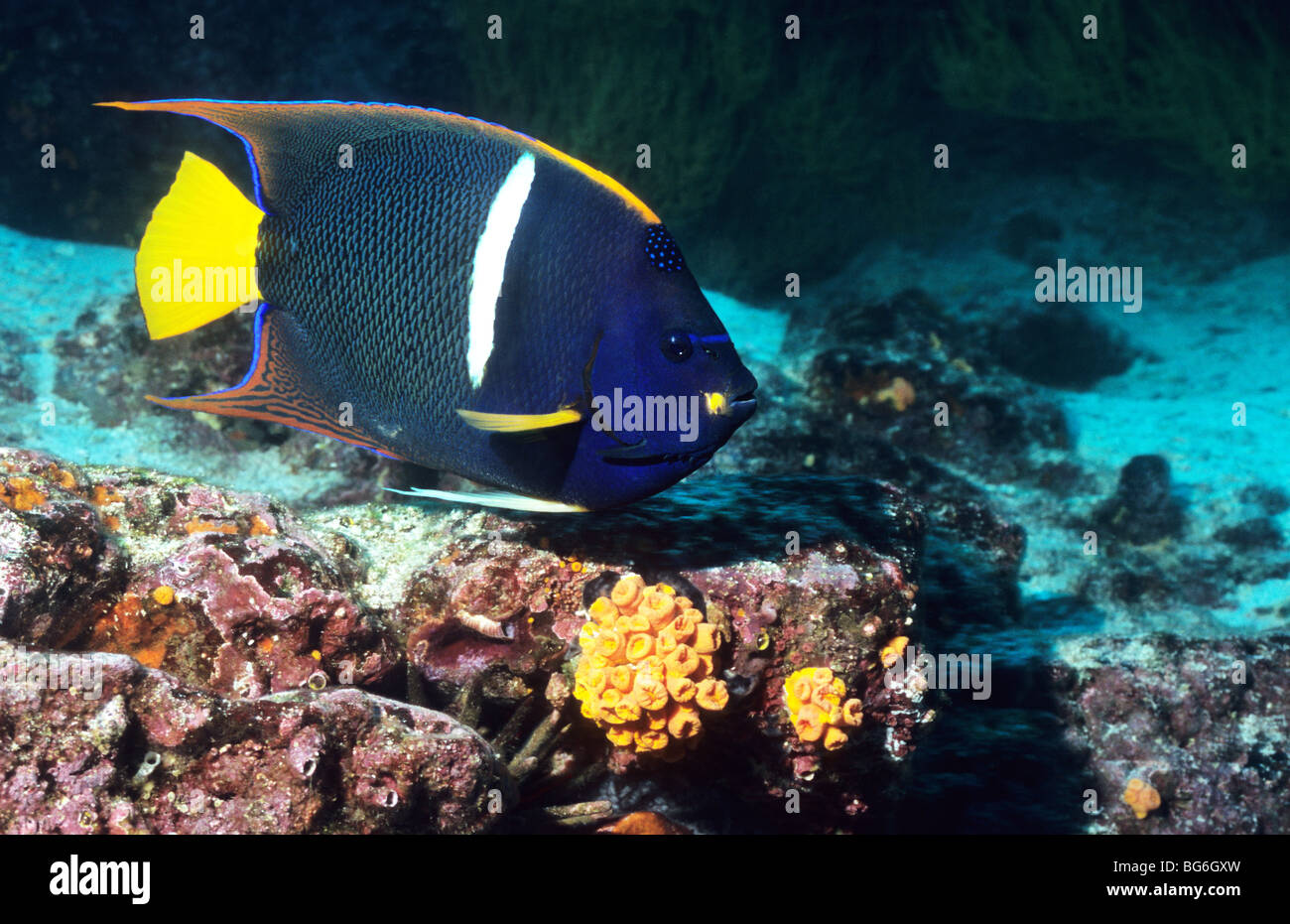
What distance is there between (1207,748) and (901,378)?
3.40 meters

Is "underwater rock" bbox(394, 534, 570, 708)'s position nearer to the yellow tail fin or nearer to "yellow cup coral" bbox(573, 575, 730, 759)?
"yellow cup coral" bbox(573, 575, 730, 759)

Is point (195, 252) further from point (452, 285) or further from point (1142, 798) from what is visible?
point (1142, 798)

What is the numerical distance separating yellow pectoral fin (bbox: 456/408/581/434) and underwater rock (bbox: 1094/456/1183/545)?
6041mm

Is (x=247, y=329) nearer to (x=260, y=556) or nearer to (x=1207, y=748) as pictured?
(x=260, y=556)

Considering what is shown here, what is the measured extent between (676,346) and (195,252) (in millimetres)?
878

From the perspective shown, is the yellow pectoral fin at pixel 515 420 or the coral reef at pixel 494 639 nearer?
the yellow pectoral fin at pixel 515 420

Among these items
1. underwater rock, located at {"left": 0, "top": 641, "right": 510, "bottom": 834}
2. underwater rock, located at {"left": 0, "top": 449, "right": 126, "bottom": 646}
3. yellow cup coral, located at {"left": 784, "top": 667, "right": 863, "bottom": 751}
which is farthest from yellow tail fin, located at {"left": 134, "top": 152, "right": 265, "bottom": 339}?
yellow cup coral, located at {"left": 784, "top": 667, "right": 863, "bottom": 751}

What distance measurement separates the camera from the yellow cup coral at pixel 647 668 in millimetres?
1938

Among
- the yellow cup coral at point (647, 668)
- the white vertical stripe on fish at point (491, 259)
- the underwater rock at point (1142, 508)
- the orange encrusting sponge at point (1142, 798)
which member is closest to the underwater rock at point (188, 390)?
the yellow cup coral at point (647, 668)

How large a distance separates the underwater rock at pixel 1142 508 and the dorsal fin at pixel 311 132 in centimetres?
605

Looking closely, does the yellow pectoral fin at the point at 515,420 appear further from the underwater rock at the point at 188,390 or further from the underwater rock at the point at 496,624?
the underwater rock at the point at 188,390

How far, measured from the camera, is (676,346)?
4.23ft

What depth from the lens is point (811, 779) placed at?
220 centimetres
